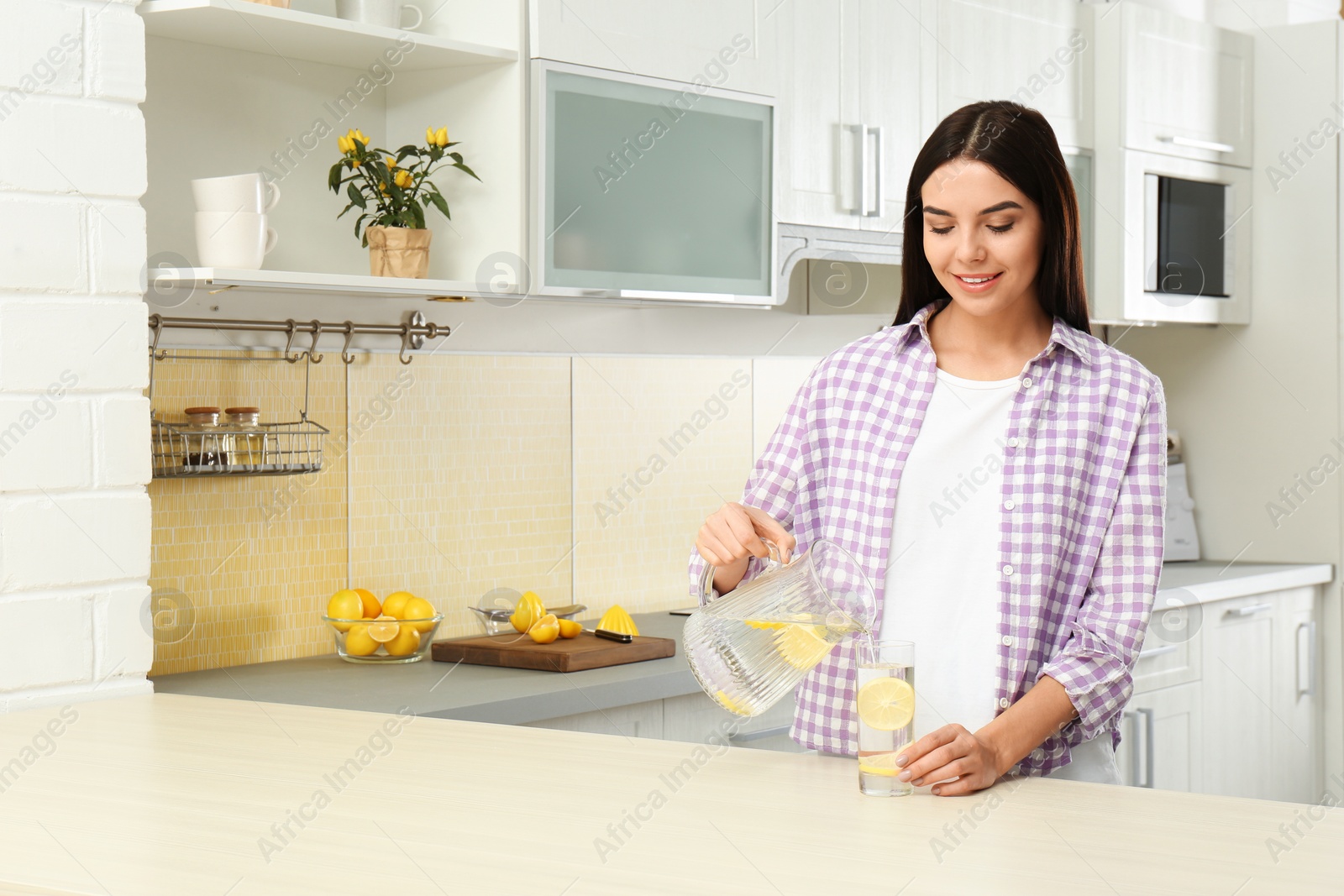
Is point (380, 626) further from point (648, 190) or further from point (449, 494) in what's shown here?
point (648, 190)

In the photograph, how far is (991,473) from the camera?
4.36 ft

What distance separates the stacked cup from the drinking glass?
1217 mm

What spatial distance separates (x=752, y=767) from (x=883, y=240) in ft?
6.03

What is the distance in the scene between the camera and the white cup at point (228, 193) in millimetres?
1960

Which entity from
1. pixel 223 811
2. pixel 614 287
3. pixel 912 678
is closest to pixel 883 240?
pixel 614 287

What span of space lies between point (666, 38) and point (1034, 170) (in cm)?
126

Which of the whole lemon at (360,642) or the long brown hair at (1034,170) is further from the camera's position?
the whole lemon at (360,642)

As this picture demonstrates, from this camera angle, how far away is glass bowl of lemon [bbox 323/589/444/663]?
7.38ft

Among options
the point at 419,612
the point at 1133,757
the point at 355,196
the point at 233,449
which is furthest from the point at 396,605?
the point at 1133,757

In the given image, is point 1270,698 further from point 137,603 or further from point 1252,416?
point 137,603

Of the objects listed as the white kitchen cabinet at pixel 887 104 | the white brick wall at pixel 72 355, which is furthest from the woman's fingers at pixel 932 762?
the white kitchen cabinet at pixel 887 104

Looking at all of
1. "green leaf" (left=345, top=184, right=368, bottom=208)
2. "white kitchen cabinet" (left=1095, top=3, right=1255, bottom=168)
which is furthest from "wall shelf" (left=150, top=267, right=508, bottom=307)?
"white kitchen cabinet" (left=1095, top=3, right=1255, bottom=168)

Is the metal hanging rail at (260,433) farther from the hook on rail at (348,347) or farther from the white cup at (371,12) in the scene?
the white cup at (371,12)

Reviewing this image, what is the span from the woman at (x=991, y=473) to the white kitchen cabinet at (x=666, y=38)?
105 cm
